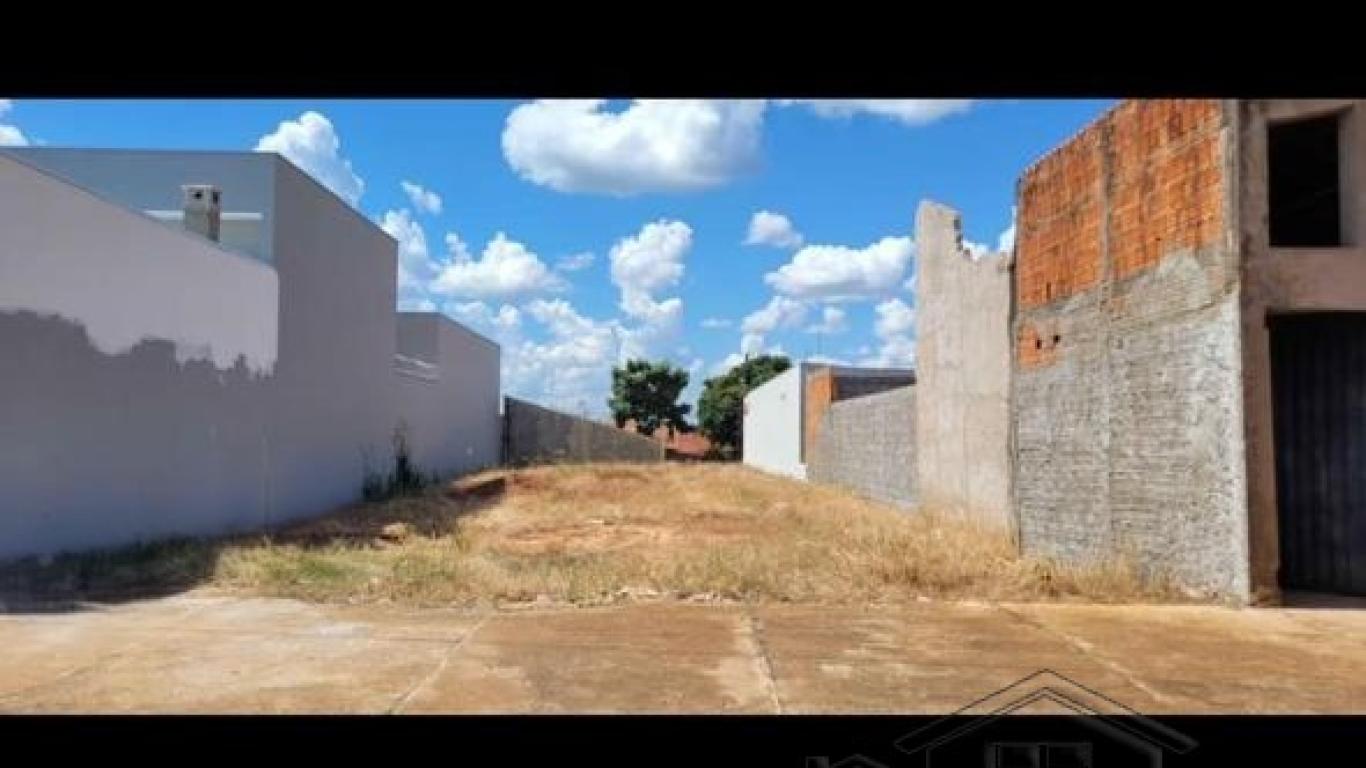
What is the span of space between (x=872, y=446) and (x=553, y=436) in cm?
1942

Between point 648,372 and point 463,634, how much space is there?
1691 inches

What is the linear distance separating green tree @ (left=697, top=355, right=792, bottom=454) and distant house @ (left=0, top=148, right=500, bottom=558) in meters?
27.5

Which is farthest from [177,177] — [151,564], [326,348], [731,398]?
[731,398]

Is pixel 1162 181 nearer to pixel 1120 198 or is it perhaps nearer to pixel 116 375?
pixel 1120 198

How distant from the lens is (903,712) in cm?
521

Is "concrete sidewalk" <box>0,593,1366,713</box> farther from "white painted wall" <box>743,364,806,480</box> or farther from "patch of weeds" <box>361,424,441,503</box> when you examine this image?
"white painted wall" <box>743,364,806,480</box>

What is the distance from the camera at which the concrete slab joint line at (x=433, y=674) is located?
208 inches

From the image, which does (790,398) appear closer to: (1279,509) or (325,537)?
(325,537)

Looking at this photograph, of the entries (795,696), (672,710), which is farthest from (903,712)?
(672,710)

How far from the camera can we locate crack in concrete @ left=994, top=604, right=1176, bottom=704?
18.5ft

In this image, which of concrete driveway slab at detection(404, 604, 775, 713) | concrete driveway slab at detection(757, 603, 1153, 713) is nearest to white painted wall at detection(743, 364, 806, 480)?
concrete driveway slab at detection(757, 603, 1153, 713)

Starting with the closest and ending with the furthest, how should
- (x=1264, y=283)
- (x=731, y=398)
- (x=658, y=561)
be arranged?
(x=1264, y=283), (x=658, y=561), (x=731, y=398)

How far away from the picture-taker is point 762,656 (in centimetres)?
643
